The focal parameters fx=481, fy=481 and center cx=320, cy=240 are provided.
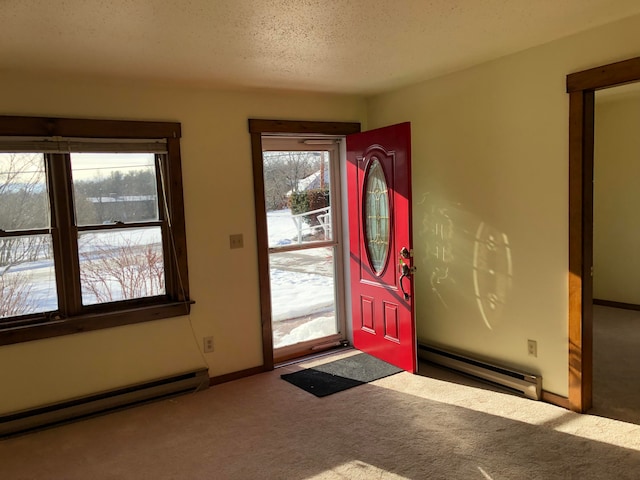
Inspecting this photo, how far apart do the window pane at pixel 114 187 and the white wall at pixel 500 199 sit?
83.2 inches

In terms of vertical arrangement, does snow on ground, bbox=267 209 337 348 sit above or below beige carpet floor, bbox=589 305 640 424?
above

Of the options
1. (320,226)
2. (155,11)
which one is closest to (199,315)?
(320,226)

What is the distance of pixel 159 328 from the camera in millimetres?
3594

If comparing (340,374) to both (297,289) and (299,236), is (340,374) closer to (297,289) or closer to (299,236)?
(297,289)

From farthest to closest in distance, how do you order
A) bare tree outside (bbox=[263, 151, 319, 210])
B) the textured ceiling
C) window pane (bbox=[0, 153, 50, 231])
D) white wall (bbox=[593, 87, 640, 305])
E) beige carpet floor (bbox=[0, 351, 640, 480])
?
white wall (bbox=[593, 87, 640, 305])
bare tree outside (bbox=[263, 151, 319, 210])
window pane (bbox=[0, 153, 50, 231])
beige carpet floor (bbox=[0, 351, 640, 480])
the textured ceiling

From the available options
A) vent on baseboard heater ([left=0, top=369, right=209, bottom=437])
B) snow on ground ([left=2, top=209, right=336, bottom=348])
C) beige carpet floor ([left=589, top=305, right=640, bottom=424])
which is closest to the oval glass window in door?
snow on ground ([left=2, top=209, right=336, bottom=348])

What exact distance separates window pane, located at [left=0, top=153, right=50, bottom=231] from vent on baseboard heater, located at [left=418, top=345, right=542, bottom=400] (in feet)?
10.0


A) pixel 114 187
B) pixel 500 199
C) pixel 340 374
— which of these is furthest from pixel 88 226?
pixel 500 199

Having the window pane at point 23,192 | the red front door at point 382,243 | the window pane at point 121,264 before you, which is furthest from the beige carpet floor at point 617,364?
the window pane at point 23,192

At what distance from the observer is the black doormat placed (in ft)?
11.9

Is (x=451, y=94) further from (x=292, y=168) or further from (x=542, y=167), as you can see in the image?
(x=292, y=168)

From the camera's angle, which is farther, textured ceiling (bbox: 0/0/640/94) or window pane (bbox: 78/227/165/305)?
window pane (bbox: 78/227/165/305)

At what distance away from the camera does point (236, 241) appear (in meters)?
3.87

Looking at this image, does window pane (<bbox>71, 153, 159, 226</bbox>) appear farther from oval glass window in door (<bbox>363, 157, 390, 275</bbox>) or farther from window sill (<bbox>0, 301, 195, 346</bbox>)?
oval glass window in door (<bbox>363, 157, 390, 275</bbox>)
